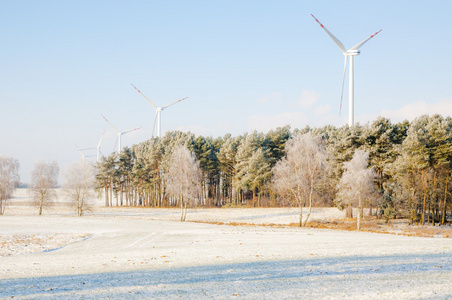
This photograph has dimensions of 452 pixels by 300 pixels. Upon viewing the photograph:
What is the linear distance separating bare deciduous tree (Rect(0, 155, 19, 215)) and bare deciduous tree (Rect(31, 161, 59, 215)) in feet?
16.1

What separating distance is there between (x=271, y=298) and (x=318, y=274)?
168 inches

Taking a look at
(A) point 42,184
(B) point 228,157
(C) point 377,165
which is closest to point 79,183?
(A) point 42,184

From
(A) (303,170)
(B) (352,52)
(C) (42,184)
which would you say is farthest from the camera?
(B) (352,52)

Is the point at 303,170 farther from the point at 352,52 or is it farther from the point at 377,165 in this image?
the point at 352,52

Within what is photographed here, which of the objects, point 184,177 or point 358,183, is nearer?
point 358,183

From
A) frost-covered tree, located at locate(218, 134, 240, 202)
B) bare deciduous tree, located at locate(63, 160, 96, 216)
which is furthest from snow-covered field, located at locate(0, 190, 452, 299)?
frost-covered tree, located at locate(218, 134, 240, 202)

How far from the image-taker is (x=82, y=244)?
106ft

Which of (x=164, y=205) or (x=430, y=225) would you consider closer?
(x=430, y=225)

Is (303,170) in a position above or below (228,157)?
below

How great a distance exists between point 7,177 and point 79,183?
16.1 metres

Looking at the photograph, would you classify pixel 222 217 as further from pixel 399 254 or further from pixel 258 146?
pixel 399 254

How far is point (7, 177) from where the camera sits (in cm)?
7100

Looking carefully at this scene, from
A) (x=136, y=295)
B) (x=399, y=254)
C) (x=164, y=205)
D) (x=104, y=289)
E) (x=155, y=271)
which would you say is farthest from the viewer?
(x=164, y=205)

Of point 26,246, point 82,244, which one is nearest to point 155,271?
point 82,244
